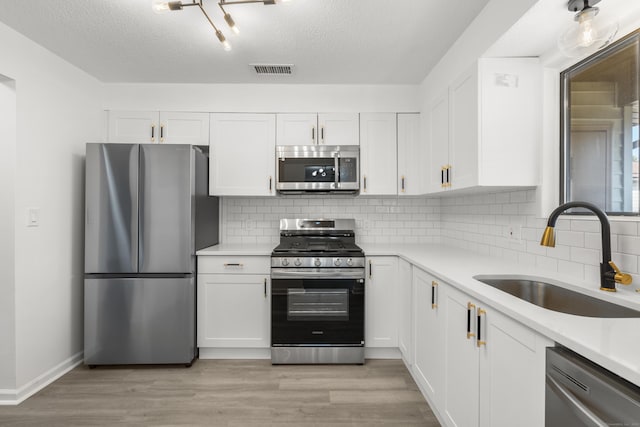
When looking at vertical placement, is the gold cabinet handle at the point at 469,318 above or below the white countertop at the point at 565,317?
below

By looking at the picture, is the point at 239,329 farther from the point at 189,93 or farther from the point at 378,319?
the point at 189,93

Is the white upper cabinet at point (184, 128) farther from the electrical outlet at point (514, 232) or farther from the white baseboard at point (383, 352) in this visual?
the electrical outlet at point (514, 232)

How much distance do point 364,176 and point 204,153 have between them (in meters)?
1.56

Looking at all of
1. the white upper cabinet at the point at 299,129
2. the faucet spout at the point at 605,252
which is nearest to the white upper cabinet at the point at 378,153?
the white upper cabinet at the point at 299,129

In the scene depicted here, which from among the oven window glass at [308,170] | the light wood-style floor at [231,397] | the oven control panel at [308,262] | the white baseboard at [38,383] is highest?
the oven window glass at [308,170]

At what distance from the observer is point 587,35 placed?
1311mm

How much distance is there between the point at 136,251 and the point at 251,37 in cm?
183

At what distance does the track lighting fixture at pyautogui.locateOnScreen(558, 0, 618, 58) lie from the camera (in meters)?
1.28

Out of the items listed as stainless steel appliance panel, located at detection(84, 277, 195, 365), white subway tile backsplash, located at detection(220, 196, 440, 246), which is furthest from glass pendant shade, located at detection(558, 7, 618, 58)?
stainless steel appliance panel, located at detection(84, 277, 195, 365)

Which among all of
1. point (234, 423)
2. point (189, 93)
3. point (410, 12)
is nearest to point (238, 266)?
point (234, 423)

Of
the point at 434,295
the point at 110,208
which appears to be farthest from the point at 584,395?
the point at 110,208

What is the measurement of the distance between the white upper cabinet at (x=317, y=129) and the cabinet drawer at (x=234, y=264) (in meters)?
1.11

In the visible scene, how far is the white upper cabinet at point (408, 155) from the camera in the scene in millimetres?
3184

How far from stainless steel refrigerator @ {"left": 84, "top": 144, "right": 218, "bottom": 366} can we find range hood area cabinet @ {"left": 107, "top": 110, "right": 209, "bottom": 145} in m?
0.51
